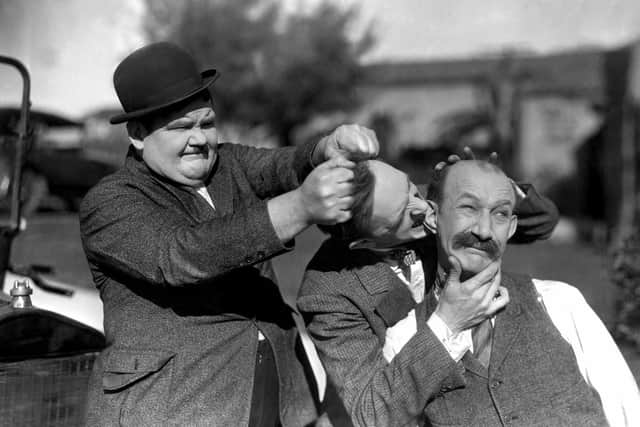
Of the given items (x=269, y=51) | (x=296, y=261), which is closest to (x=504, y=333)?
(x=296, y=261)

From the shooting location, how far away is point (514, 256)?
13.1 m

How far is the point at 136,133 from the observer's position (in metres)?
2.66

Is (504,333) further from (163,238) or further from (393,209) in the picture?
(163,238)

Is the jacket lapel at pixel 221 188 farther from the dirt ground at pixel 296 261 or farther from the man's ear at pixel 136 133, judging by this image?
the dirt ground at pixel 296 261

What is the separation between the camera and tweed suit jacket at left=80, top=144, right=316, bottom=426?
91.7 inches

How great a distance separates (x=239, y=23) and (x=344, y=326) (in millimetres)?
27677

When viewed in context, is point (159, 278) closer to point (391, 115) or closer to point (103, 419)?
point (103, 419)

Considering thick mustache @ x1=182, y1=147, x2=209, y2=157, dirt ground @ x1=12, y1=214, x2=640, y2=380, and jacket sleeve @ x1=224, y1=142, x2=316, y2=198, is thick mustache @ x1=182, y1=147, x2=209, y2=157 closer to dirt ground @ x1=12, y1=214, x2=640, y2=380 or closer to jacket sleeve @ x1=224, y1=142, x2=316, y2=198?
jacket sleeve @ x1=224, y1=142, x2=316, y2=198

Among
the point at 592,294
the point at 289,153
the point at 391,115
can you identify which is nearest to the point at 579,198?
the point at 391,115

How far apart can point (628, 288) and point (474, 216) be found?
2768 millimetres

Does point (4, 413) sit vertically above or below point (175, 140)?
below

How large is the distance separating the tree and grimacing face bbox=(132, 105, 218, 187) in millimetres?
26510

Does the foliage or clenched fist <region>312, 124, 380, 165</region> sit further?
the foliage

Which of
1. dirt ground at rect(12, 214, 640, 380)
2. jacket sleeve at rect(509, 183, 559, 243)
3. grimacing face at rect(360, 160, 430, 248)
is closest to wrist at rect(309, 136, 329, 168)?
grimacing face at rect(360, 160, 430, 248)
